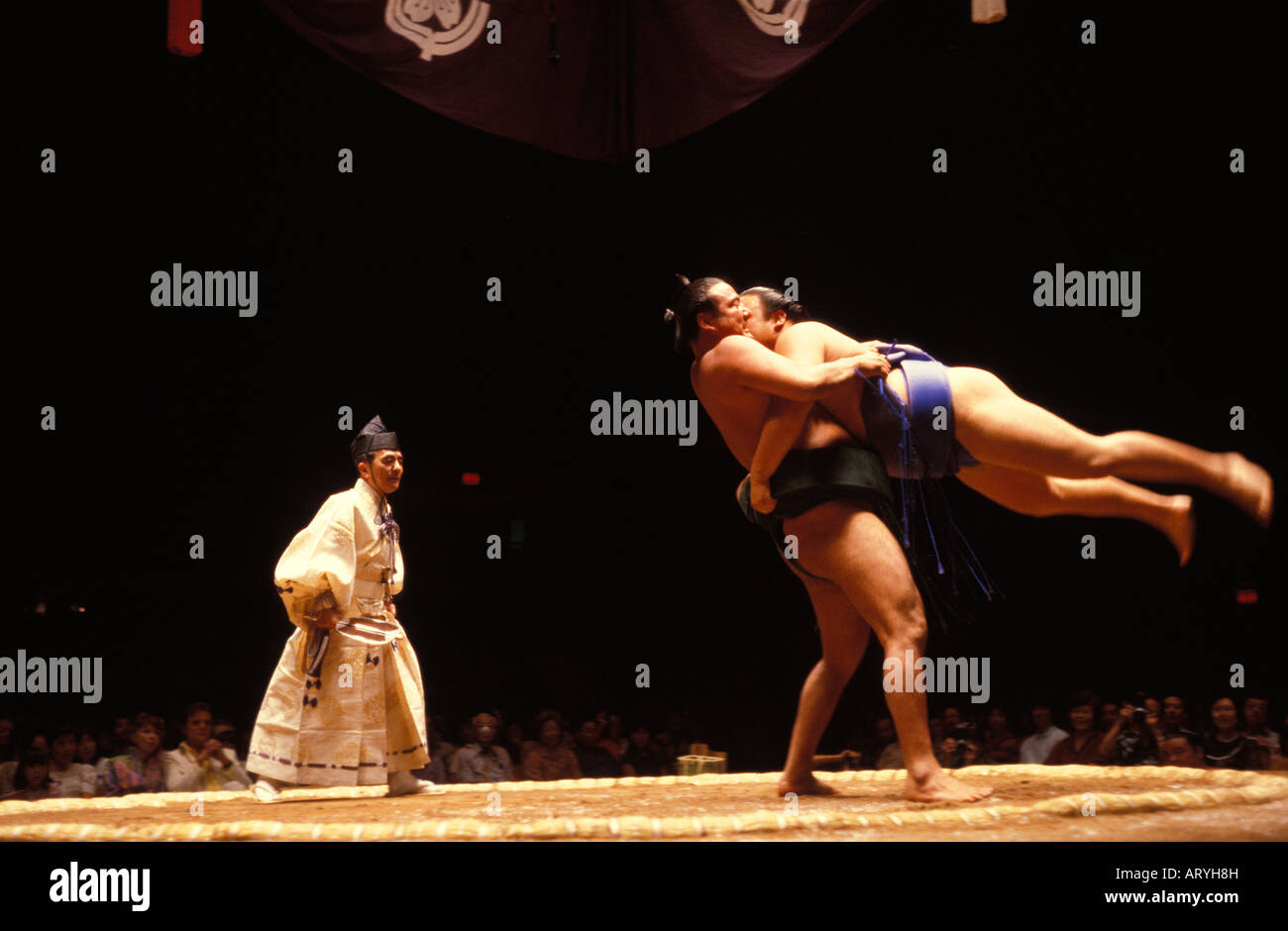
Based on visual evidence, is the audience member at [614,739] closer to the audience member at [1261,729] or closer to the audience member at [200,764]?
the audience member at [200,764]

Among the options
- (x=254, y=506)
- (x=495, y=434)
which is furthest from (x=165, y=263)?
(x=495, y=434)

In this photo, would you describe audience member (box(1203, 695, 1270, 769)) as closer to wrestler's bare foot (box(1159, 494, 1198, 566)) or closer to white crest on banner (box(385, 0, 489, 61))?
wrestler's bare foot (box(1159, 494, 1198, 566))

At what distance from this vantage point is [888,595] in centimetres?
292

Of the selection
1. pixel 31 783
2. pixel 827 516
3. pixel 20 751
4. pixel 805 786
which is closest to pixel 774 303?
pixel 827 516

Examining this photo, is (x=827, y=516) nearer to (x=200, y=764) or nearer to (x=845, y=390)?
(x=845, y=390)

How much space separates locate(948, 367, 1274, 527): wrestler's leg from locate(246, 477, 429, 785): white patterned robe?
1.85 m

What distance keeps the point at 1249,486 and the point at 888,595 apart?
3.22 feet

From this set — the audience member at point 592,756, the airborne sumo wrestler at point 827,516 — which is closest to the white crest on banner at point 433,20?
the airborne sumo wrestler at point 827,516

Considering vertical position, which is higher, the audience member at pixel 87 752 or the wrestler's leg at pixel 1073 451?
the wrestler's leg at pixel 1073 451

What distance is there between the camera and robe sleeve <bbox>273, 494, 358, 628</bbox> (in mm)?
3572

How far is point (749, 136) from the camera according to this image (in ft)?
16.4

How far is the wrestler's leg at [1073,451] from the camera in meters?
2.96

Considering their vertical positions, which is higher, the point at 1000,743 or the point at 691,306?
the point at 691,306

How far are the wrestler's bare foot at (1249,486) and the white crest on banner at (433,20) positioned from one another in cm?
267
